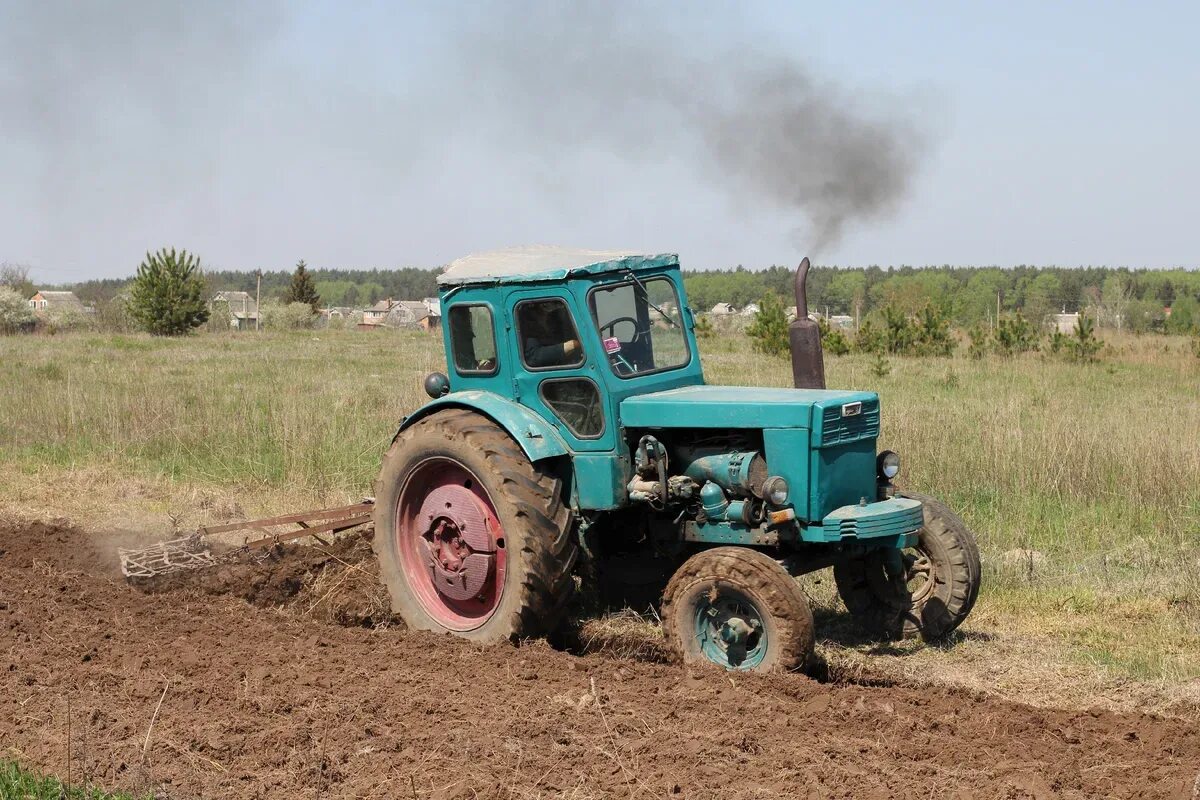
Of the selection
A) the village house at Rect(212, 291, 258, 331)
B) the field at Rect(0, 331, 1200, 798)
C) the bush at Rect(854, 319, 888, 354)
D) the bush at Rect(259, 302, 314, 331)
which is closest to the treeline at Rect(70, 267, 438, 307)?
the village house at Rect(212, 291, 258, 331)

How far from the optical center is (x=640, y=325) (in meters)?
6.90

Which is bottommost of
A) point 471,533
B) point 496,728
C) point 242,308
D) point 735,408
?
point 496,728

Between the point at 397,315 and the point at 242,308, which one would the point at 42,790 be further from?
the point at 397,315

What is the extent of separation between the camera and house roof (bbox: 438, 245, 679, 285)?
21.8 ft

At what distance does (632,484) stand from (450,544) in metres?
1.17

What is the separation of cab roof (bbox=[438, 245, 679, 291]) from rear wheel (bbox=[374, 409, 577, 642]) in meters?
0.78

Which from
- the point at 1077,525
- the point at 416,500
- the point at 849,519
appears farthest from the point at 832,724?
the point at 1077,525

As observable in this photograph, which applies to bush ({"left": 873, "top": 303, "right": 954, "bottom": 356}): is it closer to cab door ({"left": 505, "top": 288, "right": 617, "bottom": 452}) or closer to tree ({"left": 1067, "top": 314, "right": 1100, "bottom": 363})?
tree ({"left": 1067, "top": 314, "right": 1100, "bottom": 363})

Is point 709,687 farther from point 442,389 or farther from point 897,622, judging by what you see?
point 442,389

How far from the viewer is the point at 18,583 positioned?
7930 mm

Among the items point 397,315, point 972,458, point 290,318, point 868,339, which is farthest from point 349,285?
point 972,458

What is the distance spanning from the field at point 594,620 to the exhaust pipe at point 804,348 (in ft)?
4.71

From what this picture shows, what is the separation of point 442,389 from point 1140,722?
4.08 metres

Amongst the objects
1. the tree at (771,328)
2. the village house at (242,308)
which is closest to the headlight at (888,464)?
the tree at (771,328)
